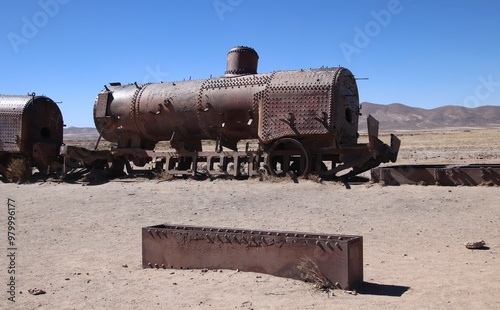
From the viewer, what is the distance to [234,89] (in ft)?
50.8

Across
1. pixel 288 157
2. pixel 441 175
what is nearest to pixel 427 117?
pixel 288 157

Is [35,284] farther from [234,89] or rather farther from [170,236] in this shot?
[234,89]

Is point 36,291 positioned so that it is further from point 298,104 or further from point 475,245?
point 298,104

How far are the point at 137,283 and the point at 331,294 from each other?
7.29 ft

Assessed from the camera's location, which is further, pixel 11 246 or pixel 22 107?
pixel 22 107

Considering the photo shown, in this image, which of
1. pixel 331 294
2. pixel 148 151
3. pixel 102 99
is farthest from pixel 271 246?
pixel 102 99

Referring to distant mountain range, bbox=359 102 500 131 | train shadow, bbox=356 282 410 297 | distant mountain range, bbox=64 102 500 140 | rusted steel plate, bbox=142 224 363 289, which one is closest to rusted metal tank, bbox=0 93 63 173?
rusted steel plate, bbox=142 224 363 289

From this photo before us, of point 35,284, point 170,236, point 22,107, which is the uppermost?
point 22,107

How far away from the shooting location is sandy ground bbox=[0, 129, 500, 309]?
17.7 feet

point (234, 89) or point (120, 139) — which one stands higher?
point (234, 89)

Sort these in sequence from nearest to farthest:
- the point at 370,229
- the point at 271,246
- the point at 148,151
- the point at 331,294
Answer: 1. the point at 331,294
2. the point at 271,246
3. the point at 370,229
4. the point at 148,151

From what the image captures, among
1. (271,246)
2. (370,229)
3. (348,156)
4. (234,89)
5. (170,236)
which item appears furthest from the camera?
(234,89)

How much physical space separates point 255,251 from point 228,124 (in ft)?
31.9

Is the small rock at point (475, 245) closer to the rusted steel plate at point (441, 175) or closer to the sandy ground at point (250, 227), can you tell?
the sandy ground at point (250, 227)
